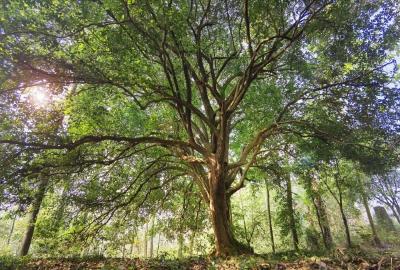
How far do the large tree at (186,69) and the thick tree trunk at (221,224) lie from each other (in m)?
0.04

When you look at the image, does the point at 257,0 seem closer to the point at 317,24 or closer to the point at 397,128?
the point at 317,24

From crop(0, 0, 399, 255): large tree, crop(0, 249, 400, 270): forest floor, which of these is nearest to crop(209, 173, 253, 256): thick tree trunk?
crop(0, 0, 399, 255): large tree

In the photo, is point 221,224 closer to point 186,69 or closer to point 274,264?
point 274,264

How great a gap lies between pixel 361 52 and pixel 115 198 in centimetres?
861

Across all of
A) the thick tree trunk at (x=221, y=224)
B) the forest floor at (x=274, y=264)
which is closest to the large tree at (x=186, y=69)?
the thick tree trunk at (x=221, y=224)

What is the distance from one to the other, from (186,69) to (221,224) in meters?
4.92

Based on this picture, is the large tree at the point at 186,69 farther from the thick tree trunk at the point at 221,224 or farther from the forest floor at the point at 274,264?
the forest floor at the point at 274,264

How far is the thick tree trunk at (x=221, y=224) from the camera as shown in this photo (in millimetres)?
8508

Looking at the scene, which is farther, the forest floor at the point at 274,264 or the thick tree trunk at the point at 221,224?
the thick tree trunk at the point at 221,224

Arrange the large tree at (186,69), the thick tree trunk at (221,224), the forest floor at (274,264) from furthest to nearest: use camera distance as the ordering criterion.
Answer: the thick tree trunk at (221,224), the large tree at (186,69), the forest floor at (274,264)

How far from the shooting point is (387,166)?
8.79 meters

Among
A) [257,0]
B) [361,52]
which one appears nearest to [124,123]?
[257,0]

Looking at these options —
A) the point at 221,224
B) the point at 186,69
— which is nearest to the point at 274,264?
the point at 221,224

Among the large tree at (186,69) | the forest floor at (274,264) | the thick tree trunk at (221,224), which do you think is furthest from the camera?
the thick tree trunk at (221,224)
